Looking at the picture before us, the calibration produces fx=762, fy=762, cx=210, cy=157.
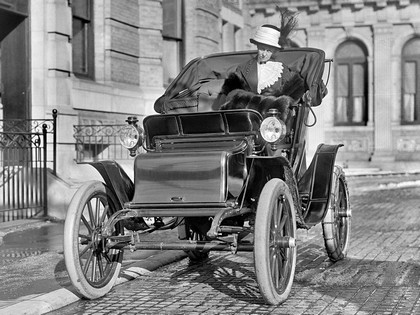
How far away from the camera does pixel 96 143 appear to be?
52.5 ft

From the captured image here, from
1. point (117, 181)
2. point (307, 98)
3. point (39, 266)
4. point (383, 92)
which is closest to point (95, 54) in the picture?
point (39, 266)

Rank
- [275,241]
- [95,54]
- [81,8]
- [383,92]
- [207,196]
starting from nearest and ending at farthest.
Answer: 1. [275,241]
2. [207,196]
3. [81,8]
4. [95,54]
5. [383,92]

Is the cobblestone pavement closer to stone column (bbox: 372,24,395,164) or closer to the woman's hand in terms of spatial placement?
the woman's hand

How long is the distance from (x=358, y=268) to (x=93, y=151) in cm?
946

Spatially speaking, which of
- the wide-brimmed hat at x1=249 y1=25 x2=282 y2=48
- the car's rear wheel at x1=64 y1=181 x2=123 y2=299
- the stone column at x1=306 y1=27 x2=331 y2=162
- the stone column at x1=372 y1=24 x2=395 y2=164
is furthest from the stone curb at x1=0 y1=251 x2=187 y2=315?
the stone column at x1=306 y1=27 x2=331 y2=162

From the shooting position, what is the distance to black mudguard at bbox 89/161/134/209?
→ 7020mm

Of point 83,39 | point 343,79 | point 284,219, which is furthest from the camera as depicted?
point 343,79

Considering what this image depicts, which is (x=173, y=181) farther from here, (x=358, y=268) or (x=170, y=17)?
(x=170, y=17)

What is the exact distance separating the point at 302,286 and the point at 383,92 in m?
24.6

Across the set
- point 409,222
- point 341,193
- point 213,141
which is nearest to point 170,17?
point 409,222

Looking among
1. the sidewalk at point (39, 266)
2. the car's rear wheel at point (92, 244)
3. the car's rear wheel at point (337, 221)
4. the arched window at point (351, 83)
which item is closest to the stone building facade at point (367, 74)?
the arched window at point (351, 83)

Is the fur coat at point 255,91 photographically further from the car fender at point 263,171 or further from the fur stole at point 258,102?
the car fender at point 263,171

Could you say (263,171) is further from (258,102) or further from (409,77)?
(409,77)

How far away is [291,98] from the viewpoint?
767 cm
